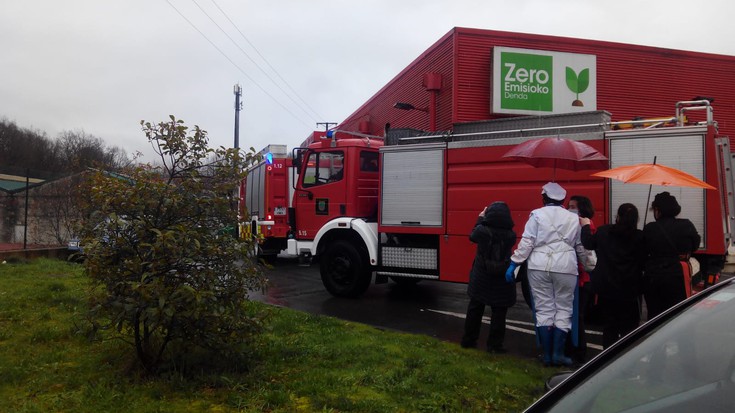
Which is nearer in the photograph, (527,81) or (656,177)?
(656,177)

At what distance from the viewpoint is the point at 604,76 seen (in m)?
16.7

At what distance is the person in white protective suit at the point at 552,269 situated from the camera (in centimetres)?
546

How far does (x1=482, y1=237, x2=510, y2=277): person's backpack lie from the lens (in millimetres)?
5844

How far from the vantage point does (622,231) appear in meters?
5.39

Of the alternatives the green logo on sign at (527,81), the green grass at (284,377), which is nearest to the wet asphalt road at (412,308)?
the green grass at (284,377)

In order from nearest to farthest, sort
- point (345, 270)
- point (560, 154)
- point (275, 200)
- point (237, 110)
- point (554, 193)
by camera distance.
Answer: point (554, 193) < point (560, 154) < point (345, 270) < point (275, 200) < point (237, 110)

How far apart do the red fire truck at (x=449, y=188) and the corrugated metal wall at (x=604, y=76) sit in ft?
21.6

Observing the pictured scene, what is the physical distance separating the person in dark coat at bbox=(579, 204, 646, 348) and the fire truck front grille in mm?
3260

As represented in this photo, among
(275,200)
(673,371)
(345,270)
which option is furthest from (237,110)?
(673,371)

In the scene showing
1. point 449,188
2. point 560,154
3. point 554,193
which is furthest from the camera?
point 449,188

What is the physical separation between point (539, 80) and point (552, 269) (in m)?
11.6

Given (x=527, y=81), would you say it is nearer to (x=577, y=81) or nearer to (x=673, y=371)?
(x=577, y=81)

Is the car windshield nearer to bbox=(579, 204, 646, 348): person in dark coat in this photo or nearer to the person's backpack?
bbox=(579, 204, 646, 348): person in dark coat

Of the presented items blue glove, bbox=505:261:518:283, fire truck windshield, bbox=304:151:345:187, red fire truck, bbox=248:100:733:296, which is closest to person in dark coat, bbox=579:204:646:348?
blue glove, bbox=505:261:518:283
